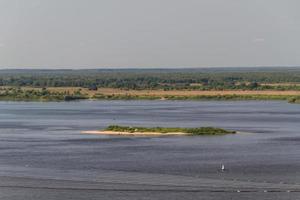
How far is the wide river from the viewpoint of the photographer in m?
35.7

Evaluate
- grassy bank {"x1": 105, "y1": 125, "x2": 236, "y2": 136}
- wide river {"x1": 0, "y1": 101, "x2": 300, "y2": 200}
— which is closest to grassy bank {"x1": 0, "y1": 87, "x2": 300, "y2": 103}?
wide river {"x1": 0, "y1": 101, "x2": 300, "y2": 200}

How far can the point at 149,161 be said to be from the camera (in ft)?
148

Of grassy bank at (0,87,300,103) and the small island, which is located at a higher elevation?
the small island

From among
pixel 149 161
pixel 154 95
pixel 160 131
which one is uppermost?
pixel 149 161

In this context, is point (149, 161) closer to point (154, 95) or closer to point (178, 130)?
point (178, 130)

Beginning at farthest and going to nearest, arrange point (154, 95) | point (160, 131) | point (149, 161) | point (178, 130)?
point (154, 95) < point (178, 130) < point (160, 131) < point (149, 161)

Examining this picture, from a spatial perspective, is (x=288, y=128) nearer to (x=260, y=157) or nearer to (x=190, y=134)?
(x=190, y=134)

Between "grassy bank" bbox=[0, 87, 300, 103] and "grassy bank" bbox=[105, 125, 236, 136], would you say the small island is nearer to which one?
"grassy bank" bbox=[105, 125, 236, 136]

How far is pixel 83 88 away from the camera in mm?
144750

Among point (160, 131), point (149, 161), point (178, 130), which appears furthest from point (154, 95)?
point (149, 161)

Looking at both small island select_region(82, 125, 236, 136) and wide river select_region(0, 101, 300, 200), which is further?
small island select_region(82, 125, 236, 136)

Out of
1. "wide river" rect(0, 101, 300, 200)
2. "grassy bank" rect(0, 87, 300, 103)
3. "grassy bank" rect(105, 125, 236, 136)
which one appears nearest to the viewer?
"wide river" rect(0, 101, 300, 200)

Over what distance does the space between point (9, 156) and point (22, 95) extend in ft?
245

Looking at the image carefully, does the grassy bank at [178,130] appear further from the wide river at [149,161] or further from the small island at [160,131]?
the wide river at [149,161]
